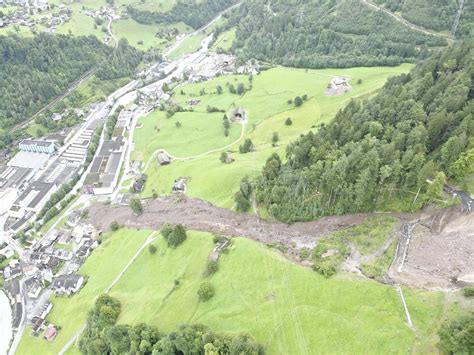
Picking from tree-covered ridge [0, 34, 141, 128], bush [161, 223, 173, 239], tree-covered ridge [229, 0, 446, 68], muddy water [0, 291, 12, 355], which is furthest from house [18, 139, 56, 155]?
tree-covered ridge [229, 0, 446, 68]

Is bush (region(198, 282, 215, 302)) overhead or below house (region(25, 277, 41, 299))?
overhead

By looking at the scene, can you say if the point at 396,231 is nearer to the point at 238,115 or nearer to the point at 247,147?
the point at 247,147

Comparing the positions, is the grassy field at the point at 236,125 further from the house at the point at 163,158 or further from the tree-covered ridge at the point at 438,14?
the tree-covered ridge at the point at 438,14

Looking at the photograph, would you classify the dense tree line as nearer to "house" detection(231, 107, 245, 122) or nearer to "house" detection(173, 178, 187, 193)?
"house" detection(173, 178, 187, 193)

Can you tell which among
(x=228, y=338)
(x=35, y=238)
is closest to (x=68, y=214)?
(x=35, y=238)

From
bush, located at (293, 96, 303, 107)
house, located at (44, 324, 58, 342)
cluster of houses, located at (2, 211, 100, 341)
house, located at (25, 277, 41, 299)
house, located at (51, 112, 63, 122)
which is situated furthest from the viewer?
house, located at (51, 112, 63, 122)

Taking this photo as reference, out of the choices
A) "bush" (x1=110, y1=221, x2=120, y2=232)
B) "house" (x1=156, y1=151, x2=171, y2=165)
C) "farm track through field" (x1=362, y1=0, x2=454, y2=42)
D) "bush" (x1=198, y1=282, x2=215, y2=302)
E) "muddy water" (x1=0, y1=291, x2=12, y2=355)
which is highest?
"farm track through field" (x1=362, y1=0, x2=454, y2=42)
